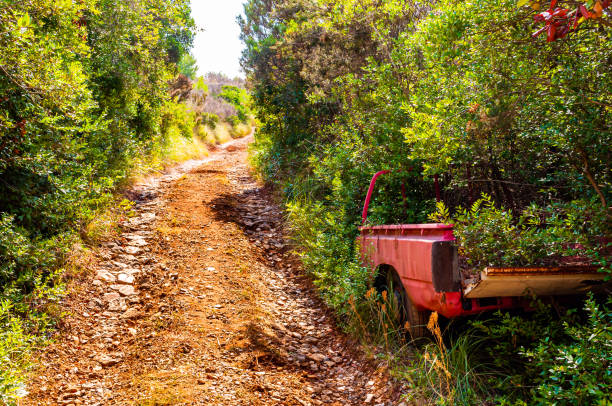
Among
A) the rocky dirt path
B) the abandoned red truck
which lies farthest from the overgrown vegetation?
the abandoned red truck

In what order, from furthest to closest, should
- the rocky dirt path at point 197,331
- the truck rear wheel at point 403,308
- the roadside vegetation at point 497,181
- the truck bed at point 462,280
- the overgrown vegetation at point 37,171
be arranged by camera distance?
the overgrown vegetation at point 37,171
the truck rear wheel at point 403,308
the rocky dirt path at point 197,331
the truck bed at point 462,280
the roadside vegetation at point 497,181

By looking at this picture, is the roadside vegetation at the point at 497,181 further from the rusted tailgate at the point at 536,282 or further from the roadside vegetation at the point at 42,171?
the roadside vegetation at the point at 42,171

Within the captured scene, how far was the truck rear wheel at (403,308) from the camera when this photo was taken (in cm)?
411

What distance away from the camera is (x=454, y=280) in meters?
3.22

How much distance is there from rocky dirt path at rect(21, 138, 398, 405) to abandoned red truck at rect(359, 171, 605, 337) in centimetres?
110

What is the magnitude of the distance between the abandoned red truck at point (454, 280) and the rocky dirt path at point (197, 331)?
1099mm

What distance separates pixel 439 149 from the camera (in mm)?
4234

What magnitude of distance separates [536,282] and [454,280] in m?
0.56

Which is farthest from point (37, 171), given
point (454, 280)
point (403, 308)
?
point (454, 280)

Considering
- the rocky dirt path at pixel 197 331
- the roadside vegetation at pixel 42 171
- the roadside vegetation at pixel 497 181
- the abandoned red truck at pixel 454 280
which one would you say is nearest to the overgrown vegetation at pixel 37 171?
the roadside vegetation at pixel 42 171

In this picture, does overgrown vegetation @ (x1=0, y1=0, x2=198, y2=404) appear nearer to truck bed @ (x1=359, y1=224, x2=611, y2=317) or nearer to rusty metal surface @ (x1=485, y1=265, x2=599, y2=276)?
truck bed @ (x1=359, y1=224, x2=611, y2=317)

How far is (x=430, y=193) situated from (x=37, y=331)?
5031 millimetres

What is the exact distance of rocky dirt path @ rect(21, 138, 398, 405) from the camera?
3.98 meters

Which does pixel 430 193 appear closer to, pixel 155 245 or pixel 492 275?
pixel 492 275
